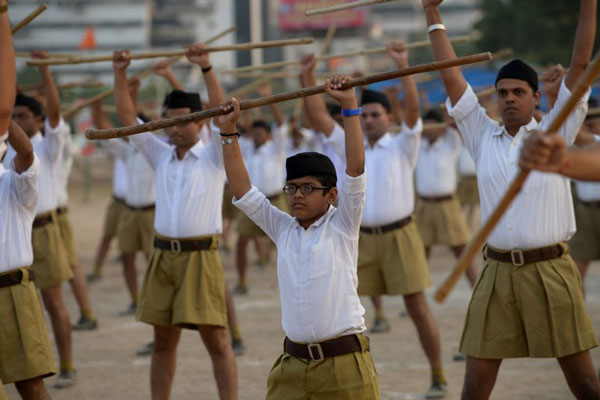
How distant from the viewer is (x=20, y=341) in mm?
5387

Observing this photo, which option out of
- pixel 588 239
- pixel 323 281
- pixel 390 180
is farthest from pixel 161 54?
pixel 588 239

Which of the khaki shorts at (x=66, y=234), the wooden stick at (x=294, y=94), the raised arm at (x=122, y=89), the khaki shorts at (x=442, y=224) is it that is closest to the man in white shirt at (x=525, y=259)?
the wooden stick at (x=294, y=94)

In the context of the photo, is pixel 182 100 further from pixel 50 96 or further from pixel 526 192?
pixel 526 192

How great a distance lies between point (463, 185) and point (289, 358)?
10.9 meters

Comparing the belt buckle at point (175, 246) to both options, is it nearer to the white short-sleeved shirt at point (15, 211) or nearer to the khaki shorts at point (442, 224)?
the white short-sleeved shirt at point (15, 211)

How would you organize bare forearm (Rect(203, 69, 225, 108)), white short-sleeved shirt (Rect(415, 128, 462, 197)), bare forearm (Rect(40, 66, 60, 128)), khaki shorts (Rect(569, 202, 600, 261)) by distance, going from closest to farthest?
bare forearm (Rect(203, 69, 225, 108)) < bare forearm (Rect(40, 66, 60, 128)) < khaki shorts (Rect(569, 202, 600, 261)) < white short-sleeved shirt (Rect(415, 128, 462, 197))

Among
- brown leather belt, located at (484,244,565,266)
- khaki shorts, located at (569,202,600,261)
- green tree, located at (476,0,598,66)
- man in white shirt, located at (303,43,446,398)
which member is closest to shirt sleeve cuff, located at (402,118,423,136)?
man in white shirt, located at (303,43,446,398)

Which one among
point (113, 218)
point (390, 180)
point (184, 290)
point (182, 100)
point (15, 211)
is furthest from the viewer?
point (113, 218)

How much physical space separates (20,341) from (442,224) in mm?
5894

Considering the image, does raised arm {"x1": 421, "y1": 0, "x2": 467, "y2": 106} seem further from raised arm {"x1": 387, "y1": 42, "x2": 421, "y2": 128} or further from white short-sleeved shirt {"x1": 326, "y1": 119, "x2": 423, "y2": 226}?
white short-sleeved shirt {"x1": 326, "y1": 119, "x2": 423, "y2": 226}

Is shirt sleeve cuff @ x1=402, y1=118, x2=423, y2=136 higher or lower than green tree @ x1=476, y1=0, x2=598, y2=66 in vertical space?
lower

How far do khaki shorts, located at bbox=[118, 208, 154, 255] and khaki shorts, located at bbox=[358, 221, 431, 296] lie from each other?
320 cm

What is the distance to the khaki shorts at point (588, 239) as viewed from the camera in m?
8.40

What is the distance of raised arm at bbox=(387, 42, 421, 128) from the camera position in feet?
21.5
